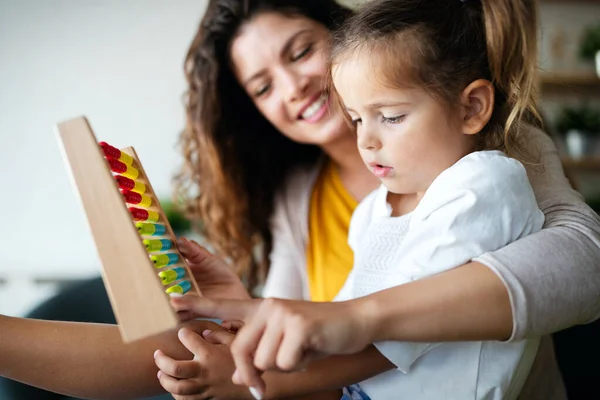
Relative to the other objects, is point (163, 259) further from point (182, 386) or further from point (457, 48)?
point (457, 48)

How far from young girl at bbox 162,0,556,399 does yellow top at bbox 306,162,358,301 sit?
1.40 ft

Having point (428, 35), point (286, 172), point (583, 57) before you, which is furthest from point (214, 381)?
point (583, 57)

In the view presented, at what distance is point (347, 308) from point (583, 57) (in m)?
2.86

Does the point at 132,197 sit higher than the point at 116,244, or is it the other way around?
the point at 132,197

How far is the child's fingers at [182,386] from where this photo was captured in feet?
2.23

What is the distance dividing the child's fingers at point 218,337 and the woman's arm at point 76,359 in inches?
1.0

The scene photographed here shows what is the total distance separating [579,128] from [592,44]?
406 mm

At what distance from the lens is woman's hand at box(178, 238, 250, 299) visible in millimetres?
1004

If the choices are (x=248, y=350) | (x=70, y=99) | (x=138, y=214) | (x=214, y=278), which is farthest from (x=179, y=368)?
(x=70, y=99)

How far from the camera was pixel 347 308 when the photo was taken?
2.02 ft

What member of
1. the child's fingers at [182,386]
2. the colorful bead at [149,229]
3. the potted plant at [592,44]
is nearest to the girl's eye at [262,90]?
the colorful bead at [149,229]

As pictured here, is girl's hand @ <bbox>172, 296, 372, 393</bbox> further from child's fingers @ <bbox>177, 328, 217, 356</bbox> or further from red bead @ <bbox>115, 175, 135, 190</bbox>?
red bead @ <bbox>115, 175, 135, 190</bbox>

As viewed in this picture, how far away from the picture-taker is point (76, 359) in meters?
0.73

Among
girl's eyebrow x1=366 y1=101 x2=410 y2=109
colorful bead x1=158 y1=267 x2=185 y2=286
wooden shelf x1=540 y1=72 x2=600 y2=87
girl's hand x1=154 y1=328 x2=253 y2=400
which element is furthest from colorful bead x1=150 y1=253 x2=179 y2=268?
wooden shelf x1=540 y1=72 x2=600 y2=87
